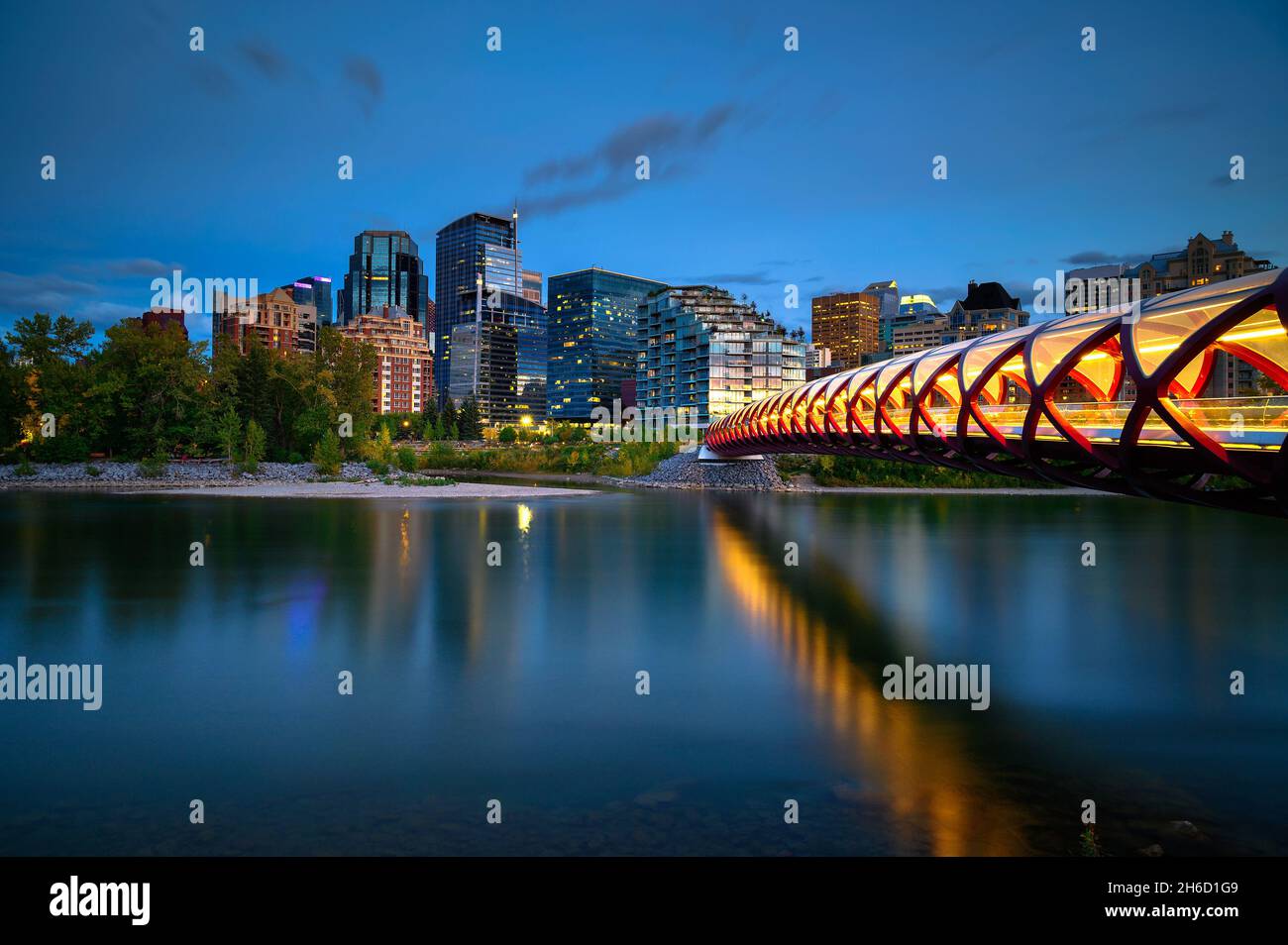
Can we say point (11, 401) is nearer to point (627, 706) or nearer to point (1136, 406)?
point (627, 706)

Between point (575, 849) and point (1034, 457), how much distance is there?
1386cm

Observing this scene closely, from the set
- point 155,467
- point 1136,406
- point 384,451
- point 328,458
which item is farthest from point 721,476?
point 1136,406

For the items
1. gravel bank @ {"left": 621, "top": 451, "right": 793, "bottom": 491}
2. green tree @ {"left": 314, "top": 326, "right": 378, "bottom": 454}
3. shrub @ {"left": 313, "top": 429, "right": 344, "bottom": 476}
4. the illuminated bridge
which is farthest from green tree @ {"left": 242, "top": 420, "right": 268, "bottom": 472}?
the illuminated bridge

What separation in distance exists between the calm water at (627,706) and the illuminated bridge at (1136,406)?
466 centimetres

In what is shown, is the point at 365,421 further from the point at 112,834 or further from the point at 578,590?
the point at 112,834

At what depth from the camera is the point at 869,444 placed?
98.0ft

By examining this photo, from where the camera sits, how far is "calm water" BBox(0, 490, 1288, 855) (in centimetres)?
1003

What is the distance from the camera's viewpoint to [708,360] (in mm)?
149750

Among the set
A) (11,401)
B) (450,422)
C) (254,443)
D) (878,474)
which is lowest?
(878,474)

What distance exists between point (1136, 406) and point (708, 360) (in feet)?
454

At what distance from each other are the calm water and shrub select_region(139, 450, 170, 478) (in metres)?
48.3

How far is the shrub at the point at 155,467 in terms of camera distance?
7794cm

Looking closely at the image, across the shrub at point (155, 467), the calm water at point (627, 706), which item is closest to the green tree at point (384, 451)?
the shrub at point (155, 467)

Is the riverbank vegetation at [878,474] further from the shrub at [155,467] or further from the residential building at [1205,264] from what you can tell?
the residential building at [1205,264]
